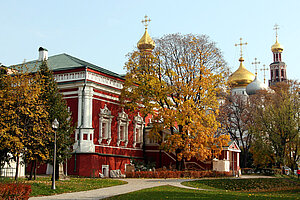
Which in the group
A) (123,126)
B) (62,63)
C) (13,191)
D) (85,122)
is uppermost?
(62,63)

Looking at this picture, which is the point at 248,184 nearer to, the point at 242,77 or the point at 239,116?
the point at 239,116

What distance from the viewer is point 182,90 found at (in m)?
29.6

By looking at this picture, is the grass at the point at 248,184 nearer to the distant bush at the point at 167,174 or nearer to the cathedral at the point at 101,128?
the distant bush at the point at 167,174

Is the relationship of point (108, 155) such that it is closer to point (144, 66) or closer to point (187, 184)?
point (144, 66)

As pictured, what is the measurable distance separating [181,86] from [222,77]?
3.72 metres

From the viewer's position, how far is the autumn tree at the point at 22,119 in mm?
18062

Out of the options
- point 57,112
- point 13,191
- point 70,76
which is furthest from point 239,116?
point 13,191

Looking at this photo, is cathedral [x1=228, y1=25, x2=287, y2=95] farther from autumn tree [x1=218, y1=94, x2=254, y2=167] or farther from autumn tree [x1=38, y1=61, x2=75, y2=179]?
autumn tree [x1=38, y1=61, x2=75, y2=179]

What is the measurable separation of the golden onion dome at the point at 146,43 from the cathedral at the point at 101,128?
9.98m

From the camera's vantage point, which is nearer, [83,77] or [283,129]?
[83,77]

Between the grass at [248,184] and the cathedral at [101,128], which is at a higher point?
the cathedral at [101,128]

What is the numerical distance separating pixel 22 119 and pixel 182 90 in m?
13.8

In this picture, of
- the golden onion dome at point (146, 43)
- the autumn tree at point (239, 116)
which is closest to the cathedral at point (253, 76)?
the autumn tree at point (239, 116)

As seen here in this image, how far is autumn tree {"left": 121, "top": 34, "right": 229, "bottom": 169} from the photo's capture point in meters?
28.8
